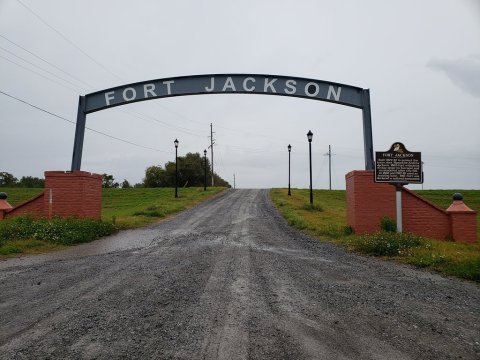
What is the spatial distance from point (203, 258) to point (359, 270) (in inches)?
136

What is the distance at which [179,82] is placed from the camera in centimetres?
1549

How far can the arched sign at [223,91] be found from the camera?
1463cm

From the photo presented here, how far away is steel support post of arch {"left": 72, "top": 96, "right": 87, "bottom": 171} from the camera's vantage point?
15.2 meters

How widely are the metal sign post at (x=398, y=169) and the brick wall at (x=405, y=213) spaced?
26.5 inches

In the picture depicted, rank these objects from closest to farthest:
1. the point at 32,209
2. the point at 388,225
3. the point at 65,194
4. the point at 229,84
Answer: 1. the point at 388,225
2. the point at 65,194
3. the point at 32,209
4. the point at 229,84

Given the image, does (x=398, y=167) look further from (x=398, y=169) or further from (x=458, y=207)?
(x=458, y=207)

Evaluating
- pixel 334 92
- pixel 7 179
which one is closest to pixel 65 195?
pixel 334 92

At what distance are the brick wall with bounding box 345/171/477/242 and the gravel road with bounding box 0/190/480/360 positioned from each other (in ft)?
12.6

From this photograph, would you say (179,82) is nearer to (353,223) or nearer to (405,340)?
(353,223)

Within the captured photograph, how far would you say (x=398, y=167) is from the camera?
12.0 meters

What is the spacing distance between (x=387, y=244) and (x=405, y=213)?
3374mm

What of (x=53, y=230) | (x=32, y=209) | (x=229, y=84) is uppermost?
(x=229, y=84)

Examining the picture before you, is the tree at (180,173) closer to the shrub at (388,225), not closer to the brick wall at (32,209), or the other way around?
the brick wall at (32,209)

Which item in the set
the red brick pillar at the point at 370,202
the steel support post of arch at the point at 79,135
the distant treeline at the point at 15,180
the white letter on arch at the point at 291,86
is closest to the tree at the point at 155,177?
the distant treeline at the point at 15,180
